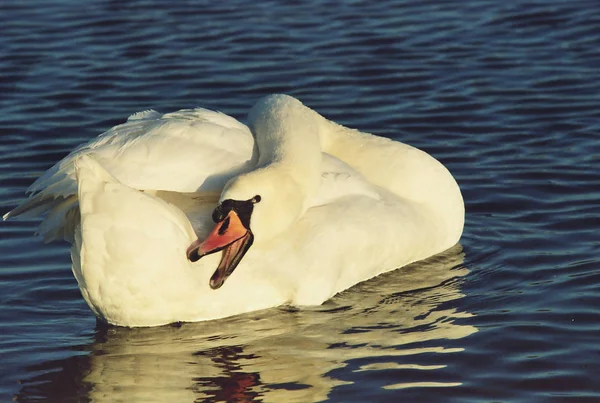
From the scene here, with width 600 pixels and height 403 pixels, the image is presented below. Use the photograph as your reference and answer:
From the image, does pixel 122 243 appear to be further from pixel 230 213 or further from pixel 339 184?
pixel 339 184

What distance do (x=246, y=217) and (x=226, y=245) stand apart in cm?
29

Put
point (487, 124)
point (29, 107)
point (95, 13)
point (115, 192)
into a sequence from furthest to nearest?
point (95, 13) → point (29, 107) → point (487, 124) → point (115, 192)

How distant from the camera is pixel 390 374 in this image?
22.0ft

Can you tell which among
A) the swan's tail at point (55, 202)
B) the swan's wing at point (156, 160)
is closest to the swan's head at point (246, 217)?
the swan's wing at point (156, 160)

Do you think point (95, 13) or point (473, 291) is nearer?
point (473, 291)

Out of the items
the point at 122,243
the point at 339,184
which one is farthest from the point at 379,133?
the point at 122,243

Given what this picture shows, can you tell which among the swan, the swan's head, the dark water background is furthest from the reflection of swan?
the swan's head

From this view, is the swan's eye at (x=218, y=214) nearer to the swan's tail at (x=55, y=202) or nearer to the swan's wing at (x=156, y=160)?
the swan's wing at (x=156, y=160)

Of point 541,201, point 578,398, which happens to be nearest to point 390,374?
point 578,398

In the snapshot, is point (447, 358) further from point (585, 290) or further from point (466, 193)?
point (466, 193)

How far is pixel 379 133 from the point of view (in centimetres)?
1123

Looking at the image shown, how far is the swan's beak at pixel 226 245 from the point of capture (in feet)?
22.9

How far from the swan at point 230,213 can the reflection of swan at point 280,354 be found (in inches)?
6.1

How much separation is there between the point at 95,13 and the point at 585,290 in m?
8.69
